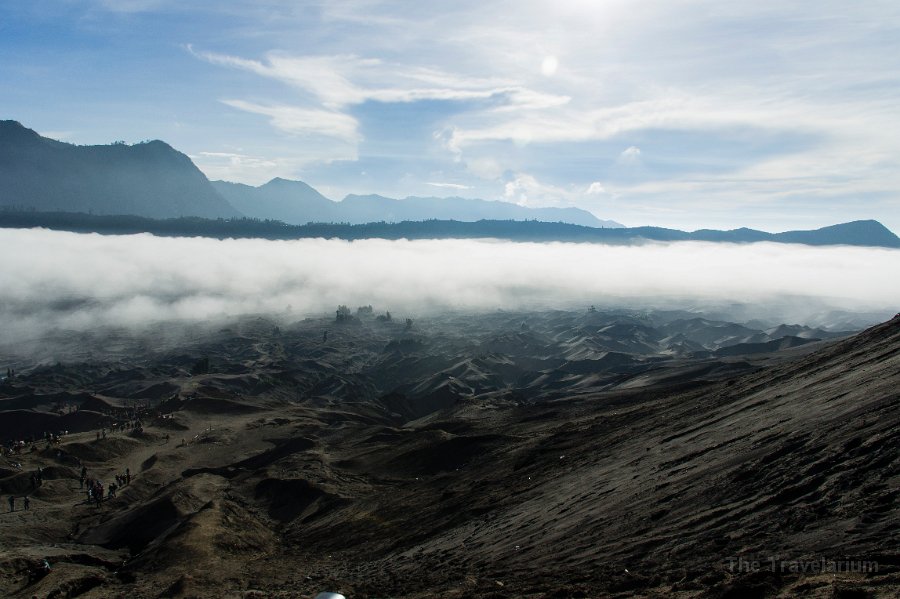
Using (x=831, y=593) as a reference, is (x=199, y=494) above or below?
below

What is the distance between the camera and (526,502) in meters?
32.3

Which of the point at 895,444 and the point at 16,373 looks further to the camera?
the point at 16,373

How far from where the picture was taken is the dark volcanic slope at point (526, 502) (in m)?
16.4

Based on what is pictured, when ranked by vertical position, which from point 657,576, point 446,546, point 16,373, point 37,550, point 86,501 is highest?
point 657,576

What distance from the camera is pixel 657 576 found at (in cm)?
1638

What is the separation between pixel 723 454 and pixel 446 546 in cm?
1371

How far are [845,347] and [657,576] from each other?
31645 millimetres

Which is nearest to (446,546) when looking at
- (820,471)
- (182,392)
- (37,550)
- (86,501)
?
(820,471)

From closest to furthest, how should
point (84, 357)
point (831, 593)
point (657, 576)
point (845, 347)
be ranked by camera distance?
point (831, 593), point (657, 576), point (845, 347), point (84, 357)

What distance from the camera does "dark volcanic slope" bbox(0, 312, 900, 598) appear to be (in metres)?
16.4

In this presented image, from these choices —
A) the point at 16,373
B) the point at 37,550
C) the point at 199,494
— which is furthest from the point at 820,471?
the point at 16,373

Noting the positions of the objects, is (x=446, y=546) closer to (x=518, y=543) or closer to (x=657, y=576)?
(x=518, y=543)

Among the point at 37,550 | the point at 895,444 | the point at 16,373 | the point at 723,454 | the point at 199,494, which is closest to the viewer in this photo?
the point at 895,444

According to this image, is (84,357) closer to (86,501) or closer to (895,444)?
(86,501)
